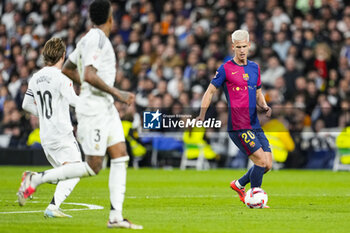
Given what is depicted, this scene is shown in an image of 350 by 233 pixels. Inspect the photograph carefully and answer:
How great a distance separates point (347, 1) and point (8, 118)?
10.9 metres

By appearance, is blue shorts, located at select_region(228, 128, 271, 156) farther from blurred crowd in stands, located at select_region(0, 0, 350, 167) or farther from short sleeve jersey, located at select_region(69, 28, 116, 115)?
blurred crowd in stands, located at select_region(0, 0, 350, 167)

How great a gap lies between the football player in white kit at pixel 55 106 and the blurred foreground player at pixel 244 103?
2119 mm

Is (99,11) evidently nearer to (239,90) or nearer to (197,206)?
(239,90)

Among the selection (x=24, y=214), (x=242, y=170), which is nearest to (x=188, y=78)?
(x=242, y=170)

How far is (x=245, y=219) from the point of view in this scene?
9.06m

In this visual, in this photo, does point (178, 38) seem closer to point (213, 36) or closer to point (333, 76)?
point (213, 36)

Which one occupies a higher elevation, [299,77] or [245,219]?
[299,77]

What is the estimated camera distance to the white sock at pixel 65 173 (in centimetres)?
777

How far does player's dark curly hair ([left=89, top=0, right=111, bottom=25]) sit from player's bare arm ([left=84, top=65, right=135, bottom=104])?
1.68 feet

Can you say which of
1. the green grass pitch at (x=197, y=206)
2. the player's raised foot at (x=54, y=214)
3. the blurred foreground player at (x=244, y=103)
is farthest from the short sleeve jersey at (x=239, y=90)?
the player's raised foot at (x=54, y=214)

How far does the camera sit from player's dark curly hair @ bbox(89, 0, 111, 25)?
771cm

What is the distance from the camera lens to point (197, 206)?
10.9m

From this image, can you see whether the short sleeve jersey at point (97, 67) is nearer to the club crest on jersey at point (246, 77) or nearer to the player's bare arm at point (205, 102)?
the player's bare arm at point (205, 102)

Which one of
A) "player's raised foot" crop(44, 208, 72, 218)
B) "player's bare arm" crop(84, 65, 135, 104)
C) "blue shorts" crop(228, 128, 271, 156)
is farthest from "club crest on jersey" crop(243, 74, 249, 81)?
"player's bare arm" crop(84, 65, 135, 104)
